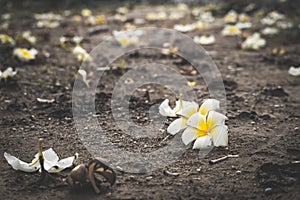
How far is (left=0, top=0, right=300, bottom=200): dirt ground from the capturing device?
162 centimetres

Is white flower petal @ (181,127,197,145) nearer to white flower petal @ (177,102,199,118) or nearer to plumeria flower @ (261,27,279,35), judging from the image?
white flower petal @ (177,102,199,118)

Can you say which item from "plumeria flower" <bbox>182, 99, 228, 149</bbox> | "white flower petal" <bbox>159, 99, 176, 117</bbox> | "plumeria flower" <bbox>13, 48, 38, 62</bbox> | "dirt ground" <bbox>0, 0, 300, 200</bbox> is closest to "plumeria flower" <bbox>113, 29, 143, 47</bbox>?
"dirt ground" <bbox>0, 0, 300, 200</bbox>

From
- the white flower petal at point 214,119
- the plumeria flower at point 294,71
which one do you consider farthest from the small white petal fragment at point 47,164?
the plumeria flower at point 294,71

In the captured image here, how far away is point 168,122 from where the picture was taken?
2270 millimetres

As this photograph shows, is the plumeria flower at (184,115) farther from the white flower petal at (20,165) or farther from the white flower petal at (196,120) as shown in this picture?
the white flower petal at (20,165)

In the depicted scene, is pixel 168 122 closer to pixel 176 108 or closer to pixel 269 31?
pixel 176 108

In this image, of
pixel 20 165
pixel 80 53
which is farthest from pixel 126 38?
pixel 20 165

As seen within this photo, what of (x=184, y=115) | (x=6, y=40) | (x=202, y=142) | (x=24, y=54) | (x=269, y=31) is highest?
(x=6, y=40)

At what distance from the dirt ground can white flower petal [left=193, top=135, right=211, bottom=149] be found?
6 cm

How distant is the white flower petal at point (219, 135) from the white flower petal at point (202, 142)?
0.03 meters

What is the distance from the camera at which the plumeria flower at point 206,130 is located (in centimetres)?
182

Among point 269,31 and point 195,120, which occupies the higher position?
point 269,31

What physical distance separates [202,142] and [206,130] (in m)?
0.05

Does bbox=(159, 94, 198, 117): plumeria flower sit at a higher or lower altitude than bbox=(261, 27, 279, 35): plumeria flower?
lower
